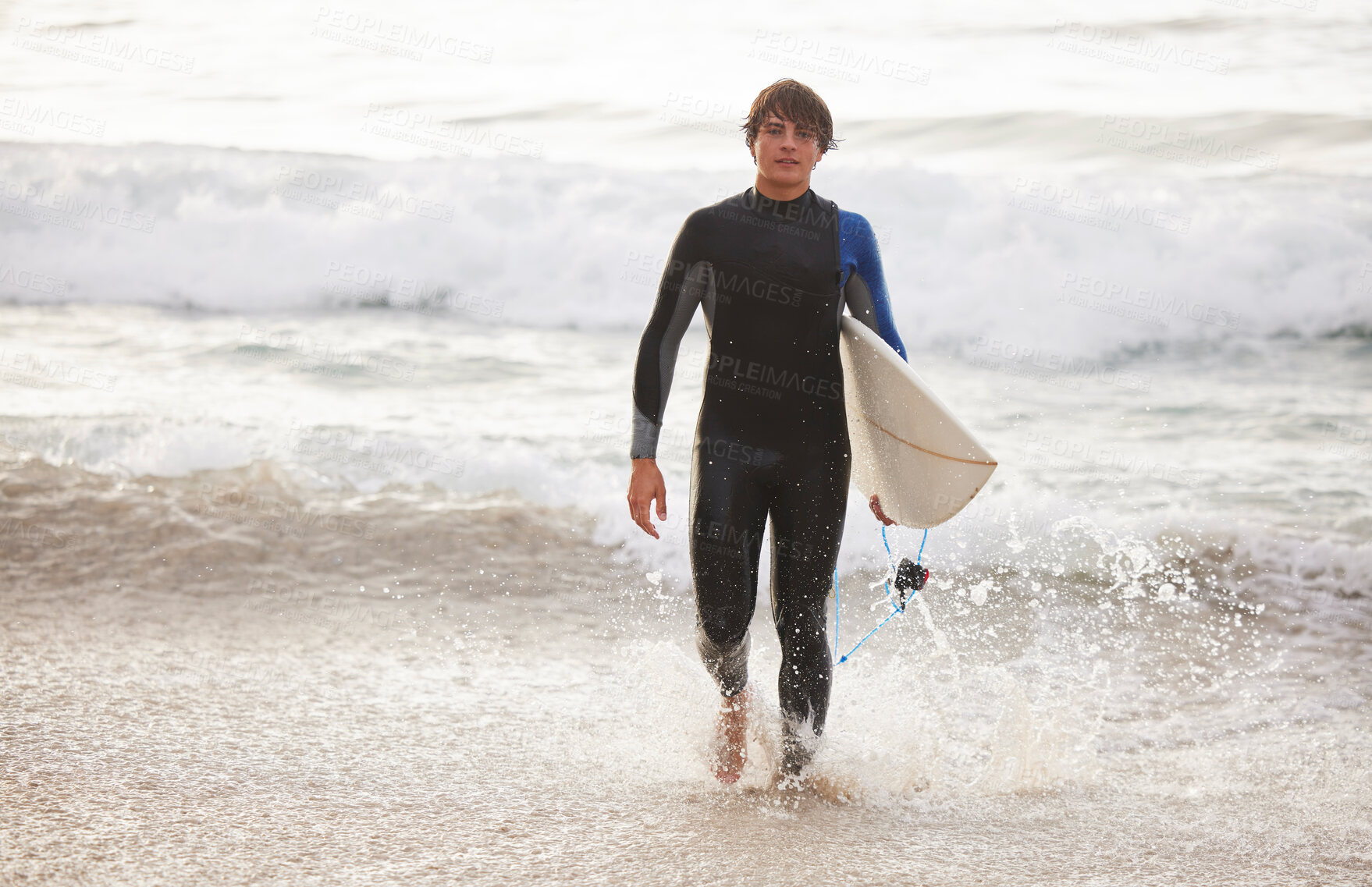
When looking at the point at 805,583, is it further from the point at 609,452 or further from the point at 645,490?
the point at 609,452

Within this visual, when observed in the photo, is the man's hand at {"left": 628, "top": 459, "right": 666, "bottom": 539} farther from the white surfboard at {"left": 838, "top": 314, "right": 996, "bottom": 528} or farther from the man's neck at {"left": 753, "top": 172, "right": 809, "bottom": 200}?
the man's neck at {"left": 753, "top": 172, "right": 809, "bottom": 200}

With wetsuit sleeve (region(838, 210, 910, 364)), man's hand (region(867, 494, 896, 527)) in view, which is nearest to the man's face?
wetsuit sleeve (region(838, 210, 910, 364))

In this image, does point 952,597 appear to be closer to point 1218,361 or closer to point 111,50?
point 1218,361

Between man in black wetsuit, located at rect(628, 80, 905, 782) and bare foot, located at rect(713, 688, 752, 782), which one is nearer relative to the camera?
man in black wetsuit, located at rect(628, 80, 905, 782)

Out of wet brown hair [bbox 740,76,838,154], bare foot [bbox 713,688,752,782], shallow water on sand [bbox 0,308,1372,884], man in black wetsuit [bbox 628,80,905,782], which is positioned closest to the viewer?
shallow water on sand [bbox 0,308,1372,884]

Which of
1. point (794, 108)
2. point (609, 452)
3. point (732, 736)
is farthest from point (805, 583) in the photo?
point (609, 452)

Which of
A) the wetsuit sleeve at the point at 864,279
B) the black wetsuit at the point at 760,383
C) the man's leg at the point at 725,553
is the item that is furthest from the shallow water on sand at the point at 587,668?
the wetsuit sleeve at the point at 864,279

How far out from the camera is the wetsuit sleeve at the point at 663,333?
2.93 m

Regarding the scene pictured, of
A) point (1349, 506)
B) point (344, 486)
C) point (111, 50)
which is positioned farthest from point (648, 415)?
point (111, 50)

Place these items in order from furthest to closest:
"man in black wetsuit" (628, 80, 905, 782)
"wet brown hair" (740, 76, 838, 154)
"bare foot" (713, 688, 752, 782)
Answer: "bare foot" (713, 688, 752, 782) → "man in black wetsuit" (628, 80, 905, 782) → "wet brown hair" (740, 76, 838, 154)

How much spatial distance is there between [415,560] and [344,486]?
1094mm

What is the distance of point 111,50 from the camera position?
15.6m

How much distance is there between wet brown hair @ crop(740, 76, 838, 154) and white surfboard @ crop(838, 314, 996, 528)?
53cm

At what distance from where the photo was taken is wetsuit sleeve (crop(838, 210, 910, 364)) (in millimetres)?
2943
